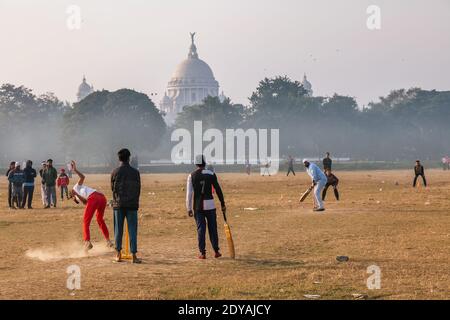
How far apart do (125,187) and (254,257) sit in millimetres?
2777

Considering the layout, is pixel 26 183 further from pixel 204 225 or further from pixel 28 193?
pixel 204 225

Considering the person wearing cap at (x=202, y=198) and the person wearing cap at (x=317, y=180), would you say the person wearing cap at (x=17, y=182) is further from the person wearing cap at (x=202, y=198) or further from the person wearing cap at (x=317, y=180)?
the person wearing cap at (x=202, y=198)

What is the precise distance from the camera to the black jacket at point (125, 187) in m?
14.7

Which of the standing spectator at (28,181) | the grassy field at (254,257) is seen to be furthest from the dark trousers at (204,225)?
the standing spectator at (28,181)

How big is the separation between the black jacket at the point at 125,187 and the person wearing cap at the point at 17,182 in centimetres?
1669

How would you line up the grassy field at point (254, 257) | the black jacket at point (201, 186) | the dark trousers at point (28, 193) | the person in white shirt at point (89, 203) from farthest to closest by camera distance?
the dark trousers at point (28, 193), the person in white shirt at point (89, 203), the black jacket at point (201, 186), the grassy field at point (254, 257)

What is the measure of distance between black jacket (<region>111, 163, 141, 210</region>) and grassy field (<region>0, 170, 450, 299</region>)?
1.08m

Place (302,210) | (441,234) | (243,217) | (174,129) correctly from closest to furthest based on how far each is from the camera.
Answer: (441,234), (243,217), (302,210), (174,129)

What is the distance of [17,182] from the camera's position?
30406mm

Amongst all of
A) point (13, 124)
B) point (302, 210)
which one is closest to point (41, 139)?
point (13, 124)

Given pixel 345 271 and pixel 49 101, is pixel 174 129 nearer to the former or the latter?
pixel 49 101

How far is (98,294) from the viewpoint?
11.2m

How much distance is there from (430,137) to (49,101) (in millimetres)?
63596
